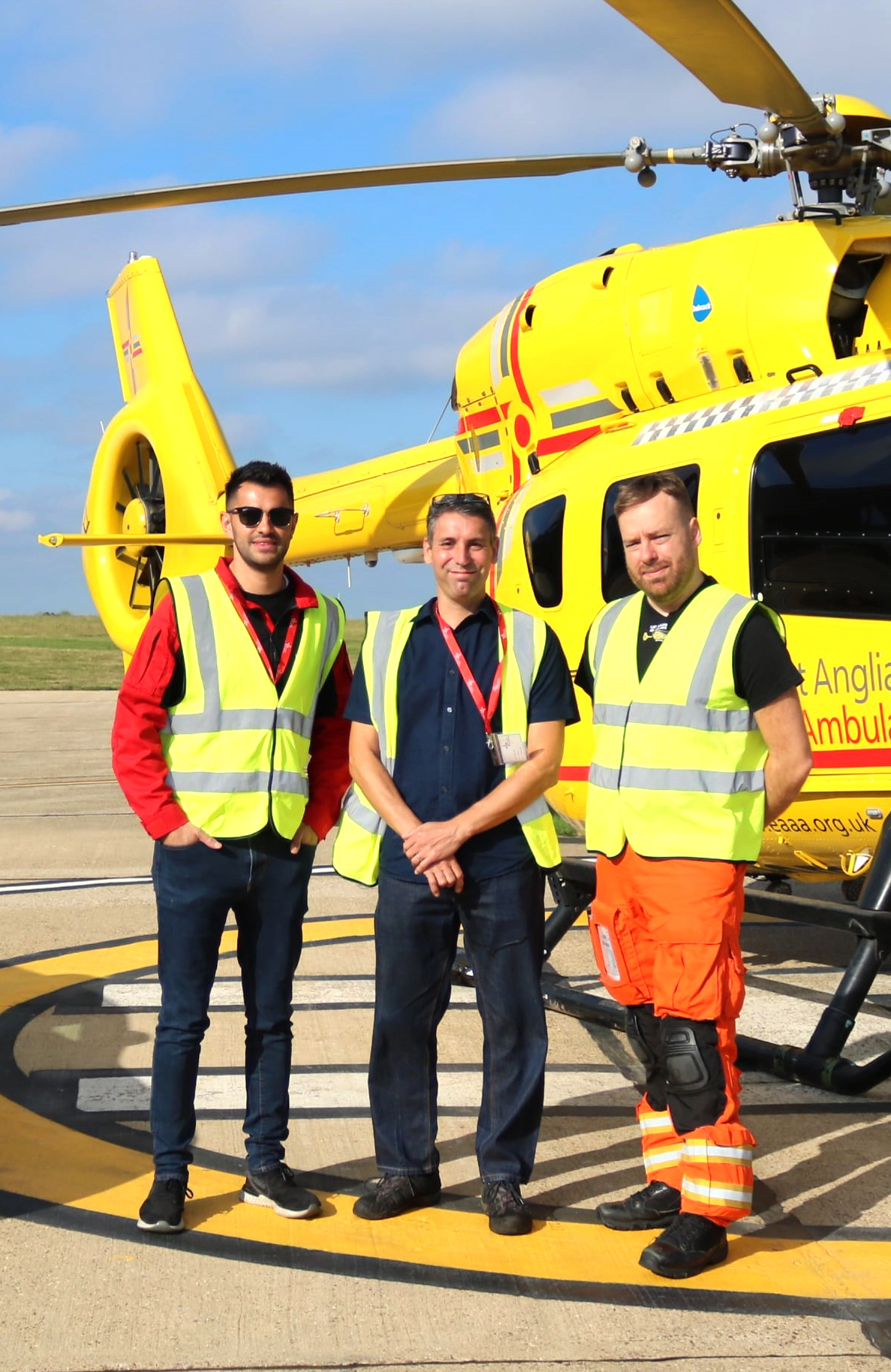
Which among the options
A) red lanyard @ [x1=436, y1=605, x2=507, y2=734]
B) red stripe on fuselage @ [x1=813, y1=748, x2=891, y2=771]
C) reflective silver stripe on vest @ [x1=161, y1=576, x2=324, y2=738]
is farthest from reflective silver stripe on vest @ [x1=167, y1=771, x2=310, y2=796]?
red stripe on fuselage @ [x1=813, y1=748, x2=891, y2=771]

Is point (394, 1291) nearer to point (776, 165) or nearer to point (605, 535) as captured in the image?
point (605, 535)

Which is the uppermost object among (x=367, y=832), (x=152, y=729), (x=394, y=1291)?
(x=152, y=729)

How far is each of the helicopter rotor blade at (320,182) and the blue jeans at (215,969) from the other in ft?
11.5

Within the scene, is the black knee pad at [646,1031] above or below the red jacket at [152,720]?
below

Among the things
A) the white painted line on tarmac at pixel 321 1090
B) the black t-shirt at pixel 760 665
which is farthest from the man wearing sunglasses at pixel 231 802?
the black t-shirt at pixel 760 665

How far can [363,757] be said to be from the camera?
4.06 metres

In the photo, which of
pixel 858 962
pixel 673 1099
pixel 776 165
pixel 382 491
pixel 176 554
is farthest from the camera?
pixel 176 554

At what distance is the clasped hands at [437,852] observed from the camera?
3871 millimetres

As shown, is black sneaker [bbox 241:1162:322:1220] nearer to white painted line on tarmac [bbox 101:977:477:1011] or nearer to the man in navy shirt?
the man in navy shirt

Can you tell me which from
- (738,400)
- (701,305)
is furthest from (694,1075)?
(701,305)

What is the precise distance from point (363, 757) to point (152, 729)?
59 centimetres

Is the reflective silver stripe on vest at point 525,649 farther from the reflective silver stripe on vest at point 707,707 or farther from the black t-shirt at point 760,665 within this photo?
the black t-shirt at point 760,665

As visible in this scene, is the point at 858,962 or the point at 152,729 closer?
the point at 152,729

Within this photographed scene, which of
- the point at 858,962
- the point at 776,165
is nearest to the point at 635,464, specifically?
the point at 776,165
